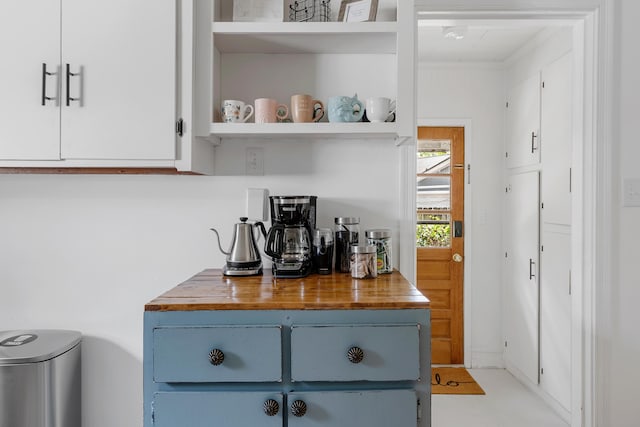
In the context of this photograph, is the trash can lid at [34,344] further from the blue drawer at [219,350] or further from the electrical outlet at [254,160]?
the electrical outlet at [254,160]

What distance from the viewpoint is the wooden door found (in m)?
3.92

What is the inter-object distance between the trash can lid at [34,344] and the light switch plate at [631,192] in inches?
92.8

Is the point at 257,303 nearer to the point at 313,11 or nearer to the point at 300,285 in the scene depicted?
the point at 300,285

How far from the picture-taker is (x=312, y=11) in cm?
175

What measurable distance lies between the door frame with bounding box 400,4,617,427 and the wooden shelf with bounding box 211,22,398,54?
0.36 meters

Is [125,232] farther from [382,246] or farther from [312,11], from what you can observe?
[312,11]

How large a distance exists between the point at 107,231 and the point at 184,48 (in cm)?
84

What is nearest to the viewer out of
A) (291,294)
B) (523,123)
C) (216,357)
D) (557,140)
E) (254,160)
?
(216,357)

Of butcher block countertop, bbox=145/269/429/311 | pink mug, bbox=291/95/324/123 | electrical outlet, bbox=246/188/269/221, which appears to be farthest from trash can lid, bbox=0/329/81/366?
pink mug, bbox=291/95/324/123

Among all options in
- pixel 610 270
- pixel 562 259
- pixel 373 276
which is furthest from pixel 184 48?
pixel 562 259

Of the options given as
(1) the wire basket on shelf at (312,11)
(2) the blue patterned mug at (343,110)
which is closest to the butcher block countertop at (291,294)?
(2) the blue patterned mug at (343,110)

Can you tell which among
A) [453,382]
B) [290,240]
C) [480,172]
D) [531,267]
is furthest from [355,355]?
[480,172]

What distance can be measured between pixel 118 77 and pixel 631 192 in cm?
208

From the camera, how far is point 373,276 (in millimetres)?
1590
